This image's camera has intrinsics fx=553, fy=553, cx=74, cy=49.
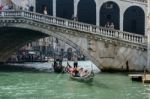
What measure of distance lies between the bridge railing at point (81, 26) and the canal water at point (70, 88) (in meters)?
2.40

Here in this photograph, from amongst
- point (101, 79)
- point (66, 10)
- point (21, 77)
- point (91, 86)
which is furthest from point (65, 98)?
point (66, 10)

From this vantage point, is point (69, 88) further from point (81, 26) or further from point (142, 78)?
point (81, 26)

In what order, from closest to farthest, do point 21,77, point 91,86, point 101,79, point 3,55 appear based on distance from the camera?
point 91,86 → point 101,79 → point 21,77 → point 3,55

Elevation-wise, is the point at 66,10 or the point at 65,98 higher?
the point at 66,10

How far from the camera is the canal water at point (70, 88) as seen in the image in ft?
67.1

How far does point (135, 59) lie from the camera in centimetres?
2969

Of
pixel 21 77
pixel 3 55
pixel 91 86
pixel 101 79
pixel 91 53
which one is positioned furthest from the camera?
pixel 3 55

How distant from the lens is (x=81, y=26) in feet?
99.8

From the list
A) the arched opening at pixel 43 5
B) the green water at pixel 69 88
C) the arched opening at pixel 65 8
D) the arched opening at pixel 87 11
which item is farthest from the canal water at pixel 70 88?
the arched opening at pixel 43 5

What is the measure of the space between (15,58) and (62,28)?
22.6 meters

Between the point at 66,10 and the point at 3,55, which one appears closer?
the point at 66,10

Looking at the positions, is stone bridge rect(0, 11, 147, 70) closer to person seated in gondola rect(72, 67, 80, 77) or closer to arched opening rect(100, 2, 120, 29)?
arched opening rect(100, 2, 120, 29)

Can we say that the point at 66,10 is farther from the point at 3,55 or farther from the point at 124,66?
the point at 3,55

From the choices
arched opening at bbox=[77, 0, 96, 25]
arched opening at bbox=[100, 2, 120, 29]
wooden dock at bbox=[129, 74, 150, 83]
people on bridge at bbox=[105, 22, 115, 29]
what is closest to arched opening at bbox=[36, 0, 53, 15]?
arched opening at bbox=[77, 0, 96, 25]
